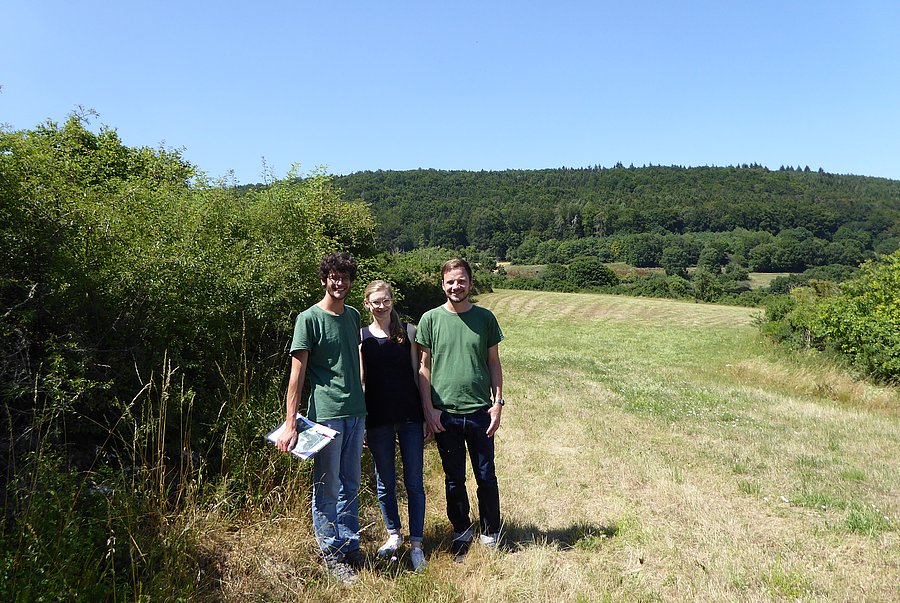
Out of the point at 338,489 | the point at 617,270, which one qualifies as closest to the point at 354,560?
the point at 338,489

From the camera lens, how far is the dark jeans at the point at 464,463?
3773 mm

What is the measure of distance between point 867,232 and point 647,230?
113 ft

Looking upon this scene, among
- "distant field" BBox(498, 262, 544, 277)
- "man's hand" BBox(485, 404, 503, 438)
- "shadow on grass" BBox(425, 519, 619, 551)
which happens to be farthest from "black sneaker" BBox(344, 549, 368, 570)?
"distant field" BBox(498, 262, 544, 277)

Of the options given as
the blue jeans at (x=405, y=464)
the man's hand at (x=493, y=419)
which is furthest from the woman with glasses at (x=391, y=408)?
the man's hand at (x=493, y=419)

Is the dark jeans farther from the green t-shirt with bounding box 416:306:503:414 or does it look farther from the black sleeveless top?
the black sleeveless top

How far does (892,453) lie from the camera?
277 inches

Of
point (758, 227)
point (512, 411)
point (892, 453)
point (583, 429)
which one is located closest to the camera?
point (892, 453)

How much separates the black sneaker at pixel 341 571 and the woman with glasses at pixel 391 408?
342 millimetres

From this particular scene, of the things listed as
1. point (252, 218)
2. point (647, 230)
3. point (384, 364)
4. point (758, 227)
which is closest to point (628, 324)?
point (252, 218)

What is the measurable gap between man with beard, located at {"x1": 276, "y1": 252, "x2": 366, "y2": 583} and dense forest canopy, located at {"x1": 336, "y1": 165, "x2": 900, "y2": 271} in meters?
71.3

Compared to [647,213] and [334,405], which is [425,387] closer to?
[334,405]

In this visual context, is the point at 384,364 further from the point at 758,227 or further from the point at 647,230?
the point at 758,227

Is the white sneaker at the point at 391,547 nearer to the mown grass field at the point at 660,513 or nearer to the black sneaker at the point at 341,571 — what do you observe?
the mown grass field at the point at 660,513

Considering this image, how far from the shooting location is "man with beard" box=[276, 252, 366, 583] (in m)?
3.35
